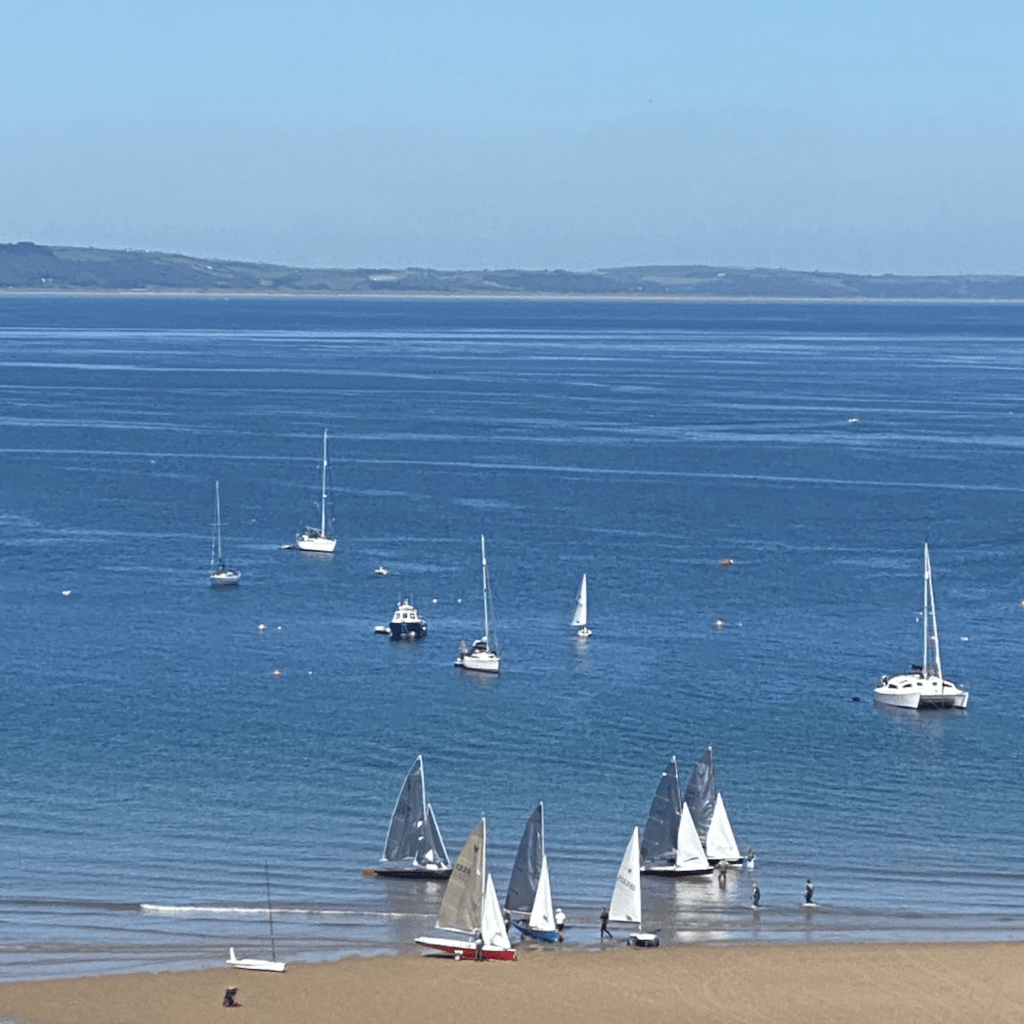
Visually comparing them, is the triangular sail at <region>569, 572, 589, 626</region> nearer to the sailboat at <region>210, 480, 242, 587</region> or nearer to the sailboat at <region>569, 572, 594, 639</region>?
the sailboat at <region>569, 572, 594, 639</region>

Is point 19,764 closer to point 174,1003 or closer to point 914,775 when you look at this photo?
point 174,1003

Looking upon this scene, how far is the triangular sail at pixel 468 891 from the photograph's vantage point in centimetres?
4362

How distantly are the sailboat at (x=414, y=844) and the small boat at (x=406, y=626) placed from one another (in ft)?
96.4

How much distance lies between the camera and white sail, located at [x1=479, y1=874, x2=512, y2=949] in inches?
1702

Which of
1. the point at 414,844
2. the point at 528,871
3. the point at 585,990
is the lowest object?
the point at 585,990

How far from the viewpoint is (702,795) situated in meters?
53.2

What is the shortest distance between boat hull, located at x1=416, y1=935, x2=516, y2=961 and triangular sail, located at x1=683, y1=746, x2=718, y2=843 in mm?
10570

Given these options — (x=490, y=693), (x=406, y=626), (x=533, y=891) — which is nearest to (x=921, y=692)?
(x=490, y=693)

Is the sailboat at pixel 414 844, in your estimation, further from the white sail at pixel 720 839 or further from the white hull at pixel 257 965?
the white hull at pixel 257 965

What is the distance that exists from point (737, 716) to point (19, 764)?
23574 mm

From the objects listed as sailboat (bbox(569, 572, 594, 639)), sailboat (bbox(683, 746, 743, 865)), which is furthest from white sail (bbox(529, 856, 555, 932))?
sailboat (bbox(569, 572, 594, 639))

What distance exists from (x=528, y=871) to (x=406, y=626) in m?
35.2

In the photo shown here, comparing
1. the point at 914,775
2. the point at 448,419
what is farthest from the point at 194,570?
the point at 448,419

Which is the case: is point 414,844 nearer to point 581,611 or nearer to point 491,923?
point 491,923
